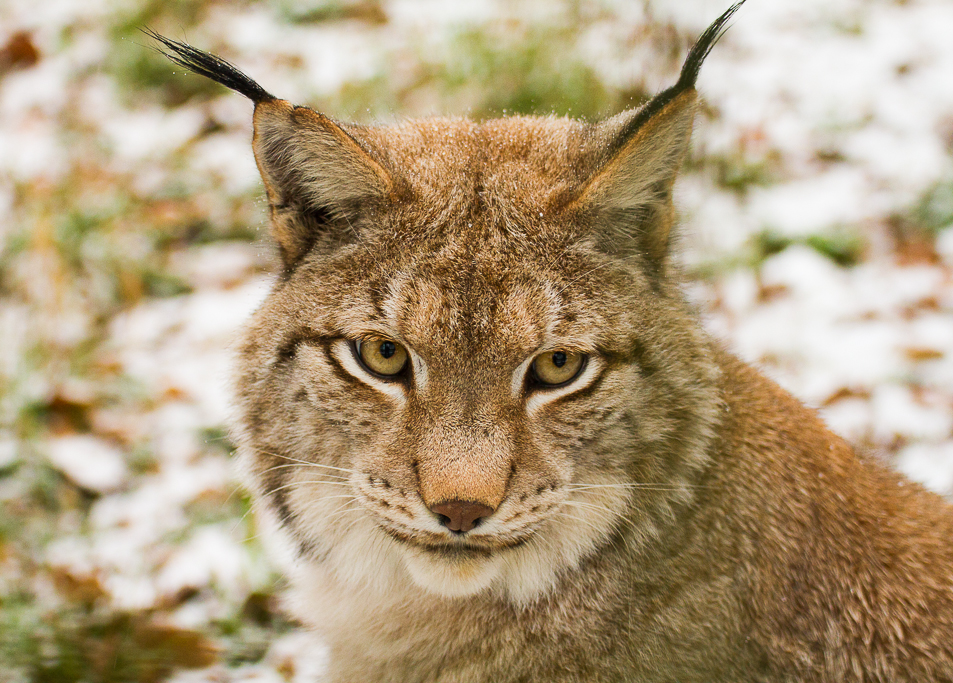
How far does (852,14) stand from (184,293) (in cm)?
630

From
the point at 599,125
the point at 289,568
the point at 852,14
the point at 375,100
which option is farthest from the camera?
the point at 852,14

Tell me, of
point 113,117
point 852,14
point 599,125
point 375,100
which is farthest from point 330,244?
point 852,14

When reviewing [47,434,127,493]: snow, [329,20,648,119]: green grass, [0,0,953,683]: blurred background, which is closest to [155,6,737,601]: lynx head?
[0,0,953,683]: blurred background

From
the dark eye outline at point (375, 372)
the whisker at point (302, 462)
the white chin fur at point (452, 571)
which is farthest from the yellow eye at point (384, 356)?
the white chin fur at point (452, 571)

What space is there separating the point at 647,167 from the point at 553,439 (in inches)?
35.8

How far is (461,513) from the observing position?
9.32 feet

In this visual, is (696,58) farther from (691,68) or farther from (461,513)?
(461,513)

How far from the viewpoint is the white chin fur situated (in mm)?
3010

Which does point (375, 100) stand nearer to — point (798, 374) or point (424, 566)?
point (798, 374)

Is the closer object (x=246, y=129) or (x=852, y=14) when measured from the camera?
(x=246, y=129)

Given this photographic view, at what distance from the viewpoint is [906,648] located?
3180 millimetres

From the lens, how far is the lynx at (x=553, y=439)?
3008 mm

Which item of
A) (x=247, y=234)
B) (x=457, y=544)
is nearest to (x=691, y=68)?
(x=457, y=544)

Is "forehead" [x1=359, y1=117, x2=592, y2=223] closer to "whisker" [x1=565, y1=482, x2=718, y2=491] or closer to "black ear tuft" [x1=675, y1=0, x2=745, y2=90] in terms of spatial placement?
"black ear tuft" [x1=675, y1=0, x2=745, y2=90]
